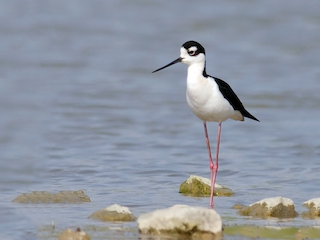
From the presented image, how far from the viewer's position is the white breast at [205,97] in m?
7.18

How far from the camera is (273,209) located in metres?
6.22

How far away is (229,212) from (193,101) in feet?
4.17

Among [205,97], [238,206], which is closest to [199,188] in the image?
[238,206]

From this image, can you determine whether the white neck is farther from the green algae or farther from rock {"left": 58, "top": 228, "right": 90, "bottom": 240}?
rock {"left": 58, "top": 228, "right": 90, "bottom": 240}

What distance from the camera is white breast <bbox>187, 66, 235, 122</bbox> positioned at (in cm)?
718

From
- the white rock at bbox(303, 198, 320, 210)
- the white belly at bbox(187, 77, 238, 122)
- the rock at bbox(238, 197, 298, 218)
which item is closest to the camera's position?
the rock at bbox(238, 197, 298, 218)

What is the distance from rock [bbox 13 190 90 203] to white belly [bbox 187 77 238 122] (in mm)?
1428

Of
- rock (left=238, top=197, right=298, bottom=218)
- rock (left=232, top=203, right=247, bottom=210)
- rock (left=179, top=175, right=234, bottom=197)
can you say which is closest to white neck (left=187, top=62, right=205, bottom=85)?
rock (left=179, top=175, right=234, bottom=197)

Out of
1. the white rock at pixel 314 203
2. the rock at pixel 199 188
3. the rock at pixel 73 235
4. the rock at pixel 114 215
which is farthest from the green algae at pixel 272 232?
the rock at pixel 199 188

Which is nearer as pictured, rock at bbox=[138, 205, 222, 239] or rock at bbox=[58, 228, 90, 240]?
rock at bbox=[58, 228, 90, 240]

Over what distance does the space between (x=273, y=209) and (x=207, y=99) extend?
1486 mm

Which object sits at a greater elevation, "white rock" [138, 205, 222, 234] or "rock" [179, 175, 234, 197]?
"rock" [179, 175, 234, 197]

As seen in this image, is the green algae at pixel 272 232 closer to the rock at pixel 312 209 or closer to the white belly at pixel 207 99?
the rock at pixel 312 209

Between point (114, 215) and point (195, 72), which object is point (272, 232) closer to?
point (114, 215)
